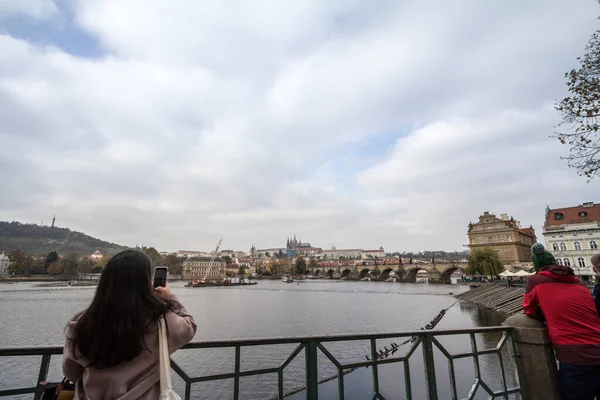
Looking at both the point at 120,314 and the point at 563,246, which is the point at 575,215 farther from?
the point at 120,314

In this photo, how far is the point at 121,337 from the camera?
1663mm

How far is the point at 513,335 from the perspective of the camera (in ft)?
12.9

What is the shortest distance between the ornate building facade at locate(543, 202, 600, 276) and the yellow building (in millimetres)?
12145

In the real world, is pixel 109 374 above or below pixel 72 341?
below

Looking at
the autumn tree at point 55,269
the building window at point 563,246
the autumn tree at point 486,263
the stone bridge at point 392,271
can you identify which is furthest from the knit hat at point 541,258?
the autumn tree at point 55,269

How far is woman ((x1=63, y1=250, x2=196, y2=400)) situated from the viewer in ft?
5.47

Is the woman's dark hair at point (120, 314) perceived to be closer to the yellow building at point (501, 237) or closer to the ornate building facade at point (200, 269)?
the yellow building at point (501, 237)

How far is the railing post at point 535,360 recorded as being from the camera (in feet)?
11.9

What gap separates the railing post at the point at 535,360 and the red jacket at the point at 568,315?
0.32 m

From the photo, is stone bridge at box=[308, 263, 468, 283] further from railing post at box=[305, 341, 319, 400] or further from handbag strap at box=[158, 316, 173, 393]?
handbag strap at box=[158, 316, 173, 393]

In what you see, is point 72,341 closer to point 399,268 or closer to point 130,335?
point 130,335

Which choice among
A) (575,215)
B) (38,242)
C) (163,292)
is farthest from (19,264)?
(575,215)

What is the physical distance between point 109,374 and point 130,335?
237 millimetres

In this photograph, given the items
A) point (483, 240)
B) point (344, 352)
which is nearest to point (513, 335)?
point (344, 352)
